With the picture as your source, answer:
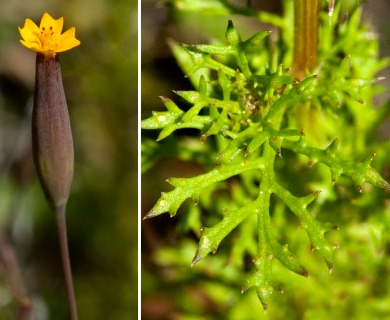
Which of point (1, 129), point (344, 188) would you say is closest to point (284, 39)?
point (344, 188)

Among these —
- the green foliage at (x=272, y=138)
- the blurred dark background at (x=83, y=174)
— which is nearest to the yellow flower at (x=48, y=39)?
the green foliage at (x=272, y=138)

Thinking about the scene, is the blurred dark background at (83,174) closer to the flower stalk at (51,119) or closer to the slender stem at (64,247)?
the slender stem at (64,247)

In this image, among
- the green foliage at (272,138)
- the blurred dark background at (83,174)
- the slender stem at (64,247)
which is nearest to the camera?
the green foliage at (272,138)

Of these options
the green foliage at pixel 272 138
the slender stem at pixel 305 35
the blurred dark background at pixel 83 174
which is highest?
the slender stem at pixel 305 35

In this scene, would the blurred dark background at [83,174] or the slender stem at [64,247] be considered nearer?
the slender stem at [64,247]

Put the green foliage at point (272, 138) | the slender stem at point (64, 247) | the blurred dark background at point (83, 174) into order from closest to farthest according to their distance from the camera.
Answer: the green foliage at point (272, 138) < the slender stem at point (64, 247) < the blurred dark background at point (83, 174)

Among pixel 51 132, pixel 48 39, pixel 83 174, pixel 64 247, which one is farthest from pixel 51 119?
pixel 83 174

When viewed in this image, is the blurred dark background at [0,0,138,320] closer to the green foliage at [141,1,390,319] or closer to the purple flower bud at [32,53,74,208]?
the green foliage at [141,1,390,319]
